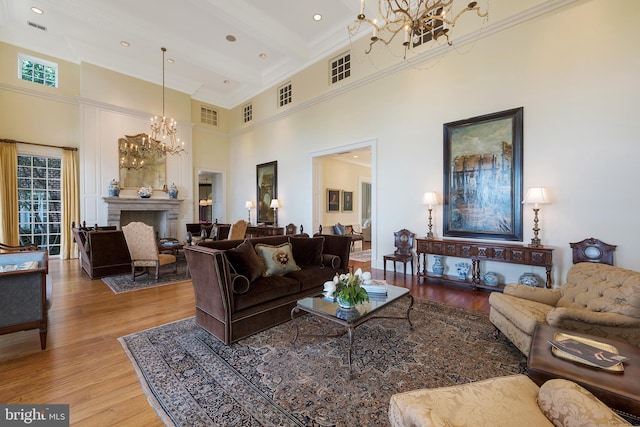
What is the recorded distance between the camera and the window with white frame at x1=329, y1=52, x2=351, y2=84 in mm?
6508

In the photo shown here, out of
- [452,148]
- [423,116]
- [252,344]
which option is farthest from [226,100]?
[252,344]

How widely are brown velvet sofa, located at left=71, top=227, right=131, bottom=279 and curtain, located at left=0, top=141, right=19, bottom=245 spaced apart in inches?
102

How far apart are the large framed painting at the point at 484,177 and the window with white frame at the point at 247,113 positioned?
22.2 feet

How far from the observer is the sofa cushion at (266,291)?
274cm

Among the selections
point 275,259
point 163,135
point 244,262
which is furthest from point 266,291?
point 163,135

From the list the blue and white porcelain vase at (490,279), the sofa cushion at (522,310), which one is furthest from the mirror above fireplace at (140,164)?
the sofa cushion at (522,310)

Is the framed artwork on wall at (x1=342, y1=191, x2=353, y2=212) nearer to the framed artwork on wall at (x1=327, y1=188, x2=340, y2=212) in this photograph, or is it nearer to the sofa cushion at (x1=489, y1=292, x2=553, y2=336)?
the framed artwork on wall at (x1=327, y1=188, x2=340, y2=212)

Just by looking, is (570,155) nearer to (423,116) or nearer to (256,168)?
(423,116)

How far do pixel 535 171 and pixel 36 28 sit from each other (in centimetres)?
1090

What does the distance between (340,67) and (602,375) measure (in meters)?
6.94

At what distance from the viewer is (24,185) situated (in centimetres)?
673

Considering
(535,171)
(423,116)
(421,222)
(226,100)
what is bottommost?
(421,222)

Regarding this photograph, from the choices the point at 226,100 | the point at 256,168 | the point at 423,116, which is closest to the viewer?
the point at 423,116

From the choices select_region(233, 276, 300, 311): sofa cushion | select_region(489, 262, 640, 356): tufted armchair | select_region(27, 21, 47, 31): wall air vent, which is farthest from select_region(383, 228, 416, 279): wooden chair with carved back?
select_region(27, 21, 47, 31): wall air vent
